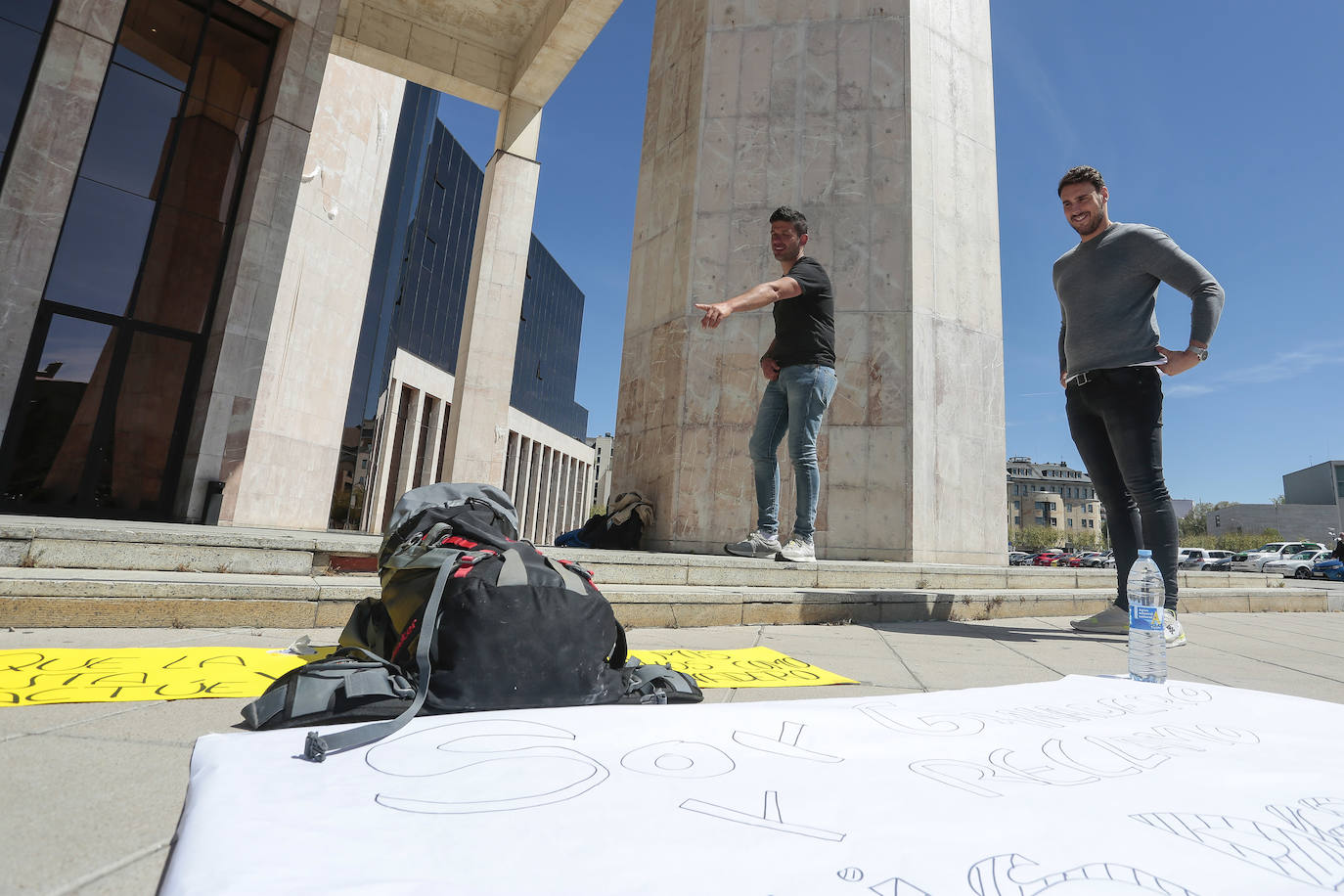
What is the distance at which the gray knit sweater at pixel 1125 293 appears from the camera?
11.0ft

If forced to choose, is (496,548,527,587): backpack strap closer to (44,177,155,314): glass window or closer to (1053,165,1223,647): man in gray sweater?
(1053,165,1223,647): man in gray sweater

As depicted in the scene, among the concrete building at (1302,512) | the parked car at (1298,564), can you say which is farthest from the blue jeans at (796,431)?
the concrete building at (1302,512)

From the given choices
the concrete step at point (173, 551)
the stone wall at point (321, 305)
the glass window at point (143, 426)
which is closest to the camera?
the concrete step at point (173, 551)

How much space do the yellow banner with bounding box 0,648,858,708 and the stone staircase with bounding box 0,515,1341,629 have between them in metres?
0.52

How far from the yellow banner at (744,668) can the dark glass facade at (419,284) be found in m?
16.0

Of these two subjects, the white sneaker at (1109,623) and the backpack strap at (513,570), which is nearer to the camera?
the backpack strap at (513,570)

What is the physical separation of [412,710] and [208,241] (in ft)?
28.1

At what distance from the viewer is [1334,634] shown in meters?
4.63

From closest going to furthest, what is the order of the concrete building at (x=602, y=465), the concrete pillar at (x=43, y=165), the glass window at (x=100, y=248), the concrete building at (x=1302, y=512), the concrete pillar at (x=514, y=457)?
1. the concrete pillar at (x=43, y=165)
2. the glass window at (x=100, y=248)
3. the concrete pillar at (x=514, y=457)
4. the concrete building at (x=1302, y=512)
5. the concrete building at (x=602, y=465)

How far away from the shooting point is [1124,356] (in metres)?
3.54

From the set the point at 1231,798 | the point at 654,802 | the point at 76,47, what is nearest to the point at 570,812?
the point at 654,802

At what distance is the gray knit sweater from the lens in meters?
3.36

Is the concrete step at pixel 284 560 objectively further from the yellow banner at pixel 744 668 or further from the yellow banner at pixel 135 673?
the yellow banner at pixel 744 668

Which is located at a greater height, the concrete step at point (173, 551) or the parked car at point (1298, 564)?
the parked car at point (1298, 564)
